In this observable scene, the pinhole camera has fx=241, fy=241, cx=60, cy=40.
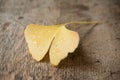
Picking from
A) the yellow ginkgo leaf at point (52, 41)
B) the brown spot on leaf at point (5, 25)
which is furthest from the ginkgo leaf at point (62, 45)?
the brown spot on leaf at point (5, 25)

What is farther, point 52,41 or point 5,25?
point 5,25

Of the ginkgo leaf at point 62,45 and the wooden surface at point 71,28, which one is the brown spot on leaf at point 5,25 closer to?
the wooden surface at point 71,28

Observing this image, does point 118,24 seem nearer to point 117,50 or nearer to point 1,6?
point 117,50

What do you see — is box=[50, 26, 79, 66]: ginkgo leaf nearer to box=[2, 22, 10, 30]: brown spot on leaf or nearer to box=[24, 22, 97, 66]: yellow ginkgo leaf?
box=[24, 22, 97, 66]: yellow ginkgo leaf

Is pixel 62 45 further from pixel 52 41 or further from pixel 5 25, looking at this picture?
pixel 5 25

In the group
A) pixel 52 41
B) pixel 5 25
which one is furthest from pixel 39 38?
Answer: pixel 5 25

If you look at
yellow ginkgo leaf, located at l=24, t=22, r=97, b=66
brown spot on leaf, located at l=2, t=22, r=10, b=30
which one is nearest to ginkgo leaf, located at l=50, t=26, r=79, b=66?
yellow ginkgo leaf, located at l=24, t=22, r=97, b=66
